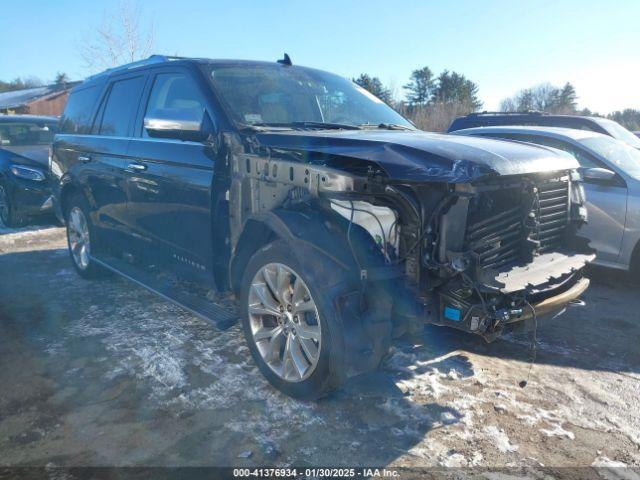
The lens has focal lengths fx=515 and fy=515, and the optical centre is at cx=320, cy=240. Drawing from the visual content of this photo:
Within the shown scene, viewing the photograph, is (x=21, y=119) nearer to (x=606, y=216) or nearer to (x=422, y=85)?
(x=606, y=216)

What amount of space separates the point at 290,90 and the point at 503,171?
6.92ft

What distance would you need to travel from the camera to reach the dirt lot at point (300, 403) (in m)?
2.76

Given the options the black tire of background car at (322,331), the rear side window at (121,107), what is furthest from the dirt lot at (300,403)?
the rear side window at (121,107)

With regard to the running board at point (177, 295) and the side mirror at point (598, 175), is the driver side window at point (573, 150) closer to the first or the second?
the side mirror at point (598, 175)

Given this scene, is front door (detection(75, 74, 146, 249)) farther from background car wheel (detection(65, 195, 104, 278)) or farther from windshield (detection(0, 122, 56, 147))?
windshield (detection(0, 122, 56, 147))

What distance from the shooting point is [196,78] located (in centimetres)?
393

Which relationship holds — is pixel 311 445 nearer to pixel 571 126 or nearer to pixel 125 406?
pixel 125 406

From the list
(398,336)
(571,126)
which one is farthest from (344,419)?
(571,126)

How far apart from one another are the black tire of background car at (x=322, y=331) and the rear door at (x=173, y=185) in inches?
28.9

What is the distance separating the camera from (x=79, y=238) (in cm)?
596

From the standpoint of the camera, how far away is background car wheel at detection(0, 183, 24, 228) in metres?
8.55

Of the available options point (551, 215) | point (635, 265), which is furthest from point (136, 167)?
point (635, 265)

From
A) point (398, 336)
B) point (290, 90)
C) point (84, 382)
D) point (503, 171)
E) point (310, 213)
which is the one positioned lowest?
point (84, 382)


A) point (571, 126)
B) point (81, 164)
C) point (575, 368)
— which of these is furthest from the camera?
point (571, 126)
